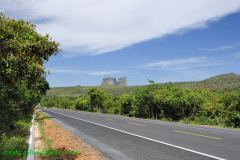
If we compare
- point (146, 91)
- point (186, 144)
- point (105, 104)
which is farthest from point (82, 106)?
point (186, 144)

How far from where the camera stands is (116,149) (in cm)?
1471

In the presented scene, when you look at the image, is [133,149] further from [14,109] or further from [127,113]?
[127,113]

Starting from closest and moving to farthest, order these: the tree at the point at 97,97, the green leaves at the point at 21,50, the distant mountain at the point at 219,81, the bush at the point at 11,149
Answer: the green leaves at the point at 21,50 → the bush at the point at 11,149 → the tree at the point at 97,97 → the distant mountain at the point at 219,81

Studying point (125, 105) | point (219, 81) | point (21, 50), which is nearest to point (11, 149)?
point (21, 50)

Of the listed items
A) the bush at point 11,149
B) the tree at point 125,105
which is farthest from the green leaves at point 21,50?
the tree at point 125,105

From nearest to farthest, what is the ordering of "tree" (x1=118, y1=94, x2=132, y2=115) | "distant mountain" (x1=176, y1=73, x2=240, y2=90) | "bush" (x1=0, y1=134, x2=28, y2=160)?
"bush" (x1=0, y1=134, x2=28, y2=160) < "tree" (x1=118, y1=94, x2=132, y2=115) < "distant mountain" (x1=176, y1=73, x2=240, y2=90)

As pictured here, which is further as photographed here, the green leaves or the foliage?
the foliage

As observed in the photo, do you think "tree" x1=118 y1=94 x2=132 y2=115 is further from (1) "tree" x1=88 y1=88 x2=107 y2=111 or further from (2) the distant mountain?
(2) the distant mountain

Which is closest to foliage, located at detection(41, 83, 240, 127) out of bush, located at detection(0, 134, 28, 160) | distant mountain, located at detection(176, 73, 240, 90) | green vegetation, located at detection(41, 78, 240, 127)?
green vegetation, located at detection(41, 78, 240, 127)

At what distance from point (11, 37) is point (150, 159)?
5.46 metres

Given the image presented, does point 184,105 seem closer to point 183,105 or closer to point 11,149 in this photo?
point 183,105

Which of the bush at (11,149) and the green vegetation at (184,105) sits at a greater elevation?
the green vegetation at (184,105)

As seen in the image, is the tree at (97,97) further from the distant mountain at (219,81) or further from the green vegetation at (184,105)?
the distant mountain at (219,81)

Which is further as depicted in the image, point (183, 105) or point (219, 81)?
point (219, 81)
